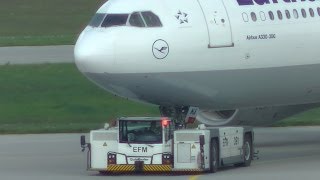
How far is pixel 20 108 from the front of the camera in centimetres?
4981

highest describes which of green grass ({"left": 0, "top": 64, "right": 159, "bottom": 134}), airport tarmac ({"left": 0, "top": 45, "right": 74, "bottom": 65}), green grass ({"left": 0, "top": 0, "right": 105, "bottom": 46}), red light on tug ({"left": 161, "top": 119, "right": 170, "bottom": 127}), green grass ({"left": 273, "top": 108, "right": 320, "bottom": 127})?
green grass ({"left": 0, "top": 0, "right": 105, "bottom": 46})

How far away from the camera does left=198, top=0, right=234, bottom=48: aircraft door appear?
30.9m

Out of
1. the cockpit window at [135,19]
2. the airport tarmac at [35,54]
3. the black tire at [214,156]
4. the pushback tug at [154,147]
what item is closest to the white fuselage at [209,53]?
the cockpit window at [135,19]

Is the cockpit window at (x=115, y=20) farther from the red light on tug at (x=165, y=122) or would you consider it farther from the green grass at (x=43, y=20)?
the green grass at (x=43, y=20)

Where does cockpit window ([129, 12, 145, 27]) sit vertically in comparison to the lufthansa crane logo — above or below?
above

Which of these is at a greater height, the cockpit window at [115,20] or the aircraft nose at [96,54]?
the cockpit window at [115,20]

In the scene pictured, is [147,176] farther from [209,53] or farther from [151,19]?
[151,19]

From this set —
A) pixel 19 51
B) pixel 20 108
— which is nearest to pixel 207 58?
pixel 20 108

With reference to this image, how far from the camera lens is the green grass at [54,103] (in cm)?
4709

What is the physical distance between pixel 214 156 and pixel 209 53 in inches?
90.7

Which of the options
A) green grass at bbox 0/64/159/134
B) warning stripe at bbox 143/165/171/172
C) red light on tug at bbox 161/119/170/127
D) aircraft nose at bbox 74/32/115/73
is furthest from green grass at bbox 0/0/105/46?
aircraft nose at bbox 74/32/115/73

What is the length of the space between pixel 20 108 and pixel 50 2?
48.4 meters

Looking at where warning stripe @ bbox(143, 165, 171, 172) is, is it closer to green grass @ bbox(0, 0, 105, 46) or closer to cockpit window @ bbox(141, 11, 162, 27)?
cockpit window @ bbox(141, 11, 162, 27)

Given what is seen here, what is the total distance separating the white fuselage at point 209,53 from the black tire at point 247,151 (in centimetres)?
82
